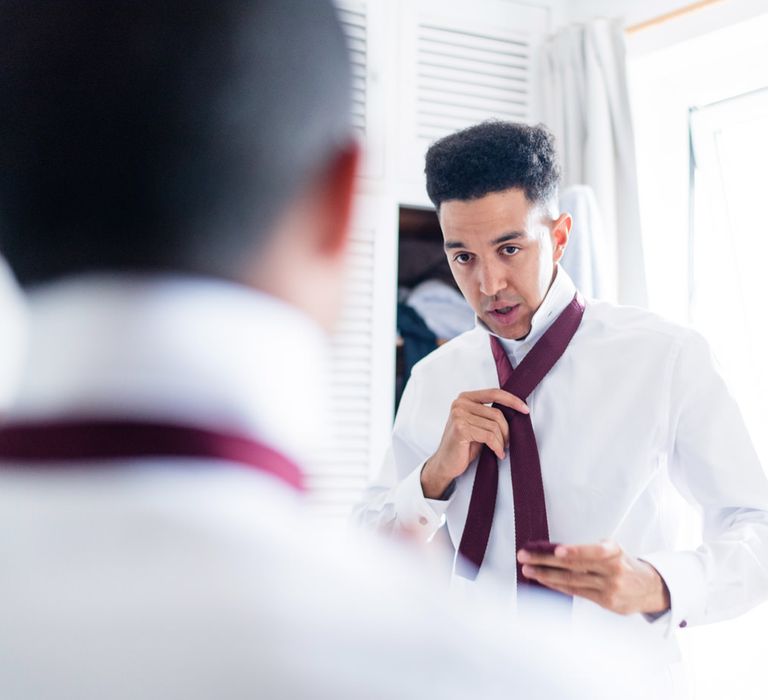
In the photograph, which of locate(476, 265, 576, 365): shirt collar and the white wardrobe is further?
the white wardrobe

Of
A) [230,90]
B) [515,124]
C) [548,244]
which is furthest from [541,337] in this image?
[230,90]

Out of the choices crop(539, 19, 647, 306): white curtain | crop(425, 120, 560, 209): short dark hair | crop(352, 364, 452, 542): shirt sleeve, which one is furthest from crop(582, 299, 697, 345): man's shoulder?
crop(539, 19, 647, 306): white curtain

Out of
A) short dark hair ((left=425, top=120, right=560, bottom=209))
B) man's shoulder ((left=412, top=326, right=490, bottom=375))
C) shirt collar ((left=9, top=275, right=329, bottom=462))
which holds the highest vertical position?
short dark hair ((left=425, top=120, right=560, bottom=209))

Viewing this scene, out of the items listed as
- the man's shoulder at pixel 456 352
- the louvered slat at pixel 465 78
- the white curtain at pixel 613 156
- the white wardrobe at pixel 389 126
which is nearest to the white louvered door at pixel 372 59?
A: the white wardrobe at pixel 389 126

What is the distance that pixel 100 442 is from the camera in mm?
333

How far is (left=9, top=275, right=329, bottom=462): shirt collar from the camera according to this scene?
1.11ft

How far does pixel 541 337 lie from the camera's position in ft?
4.80

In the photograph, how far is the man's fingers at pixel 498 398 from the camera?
137 cm

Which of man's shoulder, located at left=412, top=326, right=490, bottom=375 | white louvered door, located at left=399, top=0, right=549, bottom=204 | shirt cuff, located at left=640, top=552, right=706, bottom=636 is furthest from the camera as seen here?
white louvered door, located at left=399, top=0, right=549, bottom=204

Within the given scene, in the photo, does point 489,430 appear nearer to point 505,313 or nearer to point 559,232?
point 505,313

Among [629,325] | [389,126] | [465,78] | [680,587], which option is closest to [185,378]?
[680,587]

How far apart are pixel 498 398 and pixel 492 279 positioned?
197 mm

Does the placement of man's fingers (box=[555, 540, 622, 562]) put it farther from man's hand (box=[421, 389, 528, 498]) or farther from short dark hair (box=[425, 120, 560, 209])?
short dark hair (box=[425, 120, 560, 209])

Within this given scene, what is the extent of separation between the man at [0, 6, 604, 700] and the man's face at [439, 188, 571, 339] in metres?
1.00
